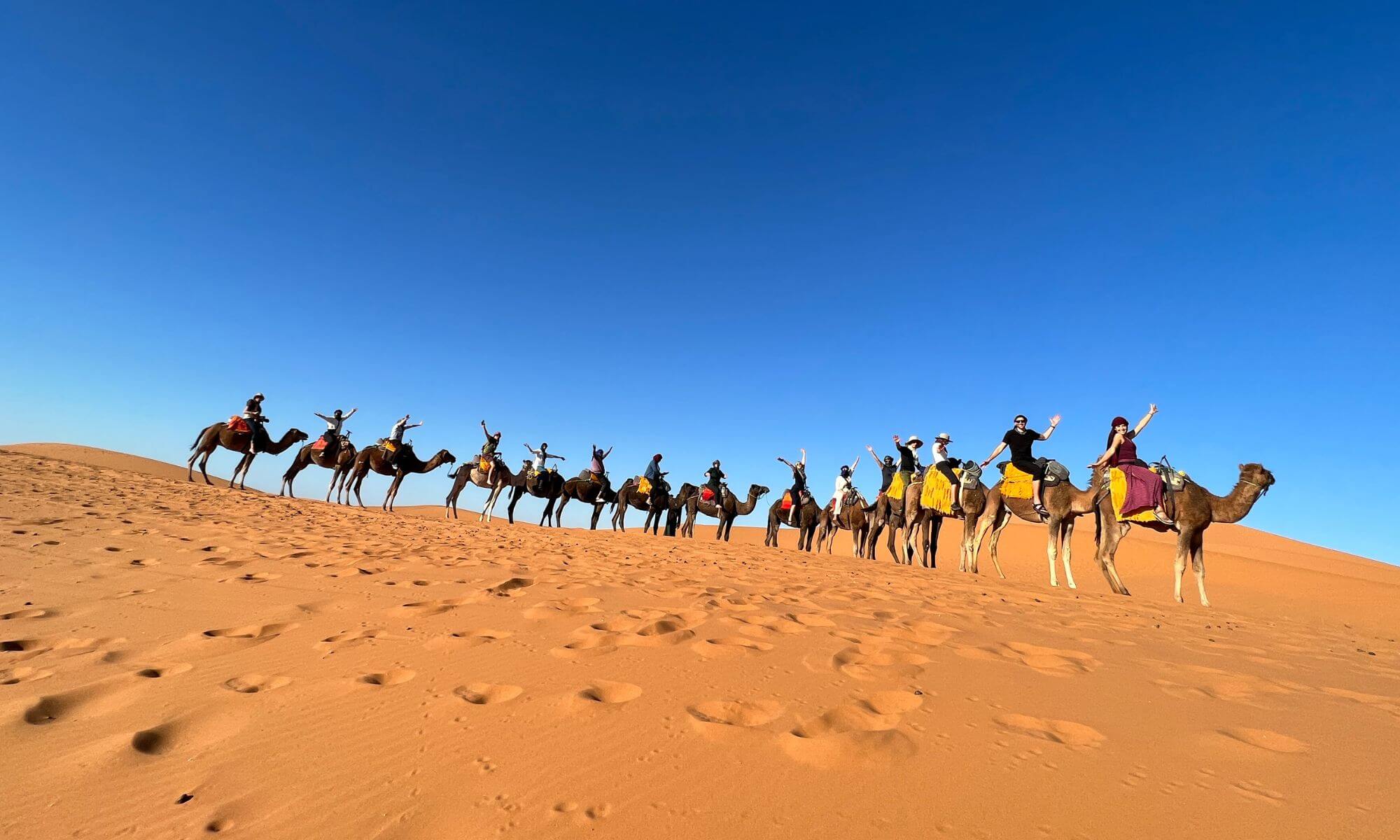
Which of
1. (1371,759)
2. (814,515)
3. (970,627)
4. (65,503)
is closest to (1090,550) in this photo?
(814,515)

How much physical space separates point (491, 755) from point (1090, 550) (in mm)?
30937

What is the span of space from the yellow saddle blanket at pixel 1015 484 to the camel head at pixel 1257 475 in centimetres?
325

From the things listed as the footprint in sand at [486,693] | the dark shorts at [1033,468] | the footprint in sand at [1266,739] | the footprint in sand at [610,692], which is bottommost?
the footprint in sand at [486,693]

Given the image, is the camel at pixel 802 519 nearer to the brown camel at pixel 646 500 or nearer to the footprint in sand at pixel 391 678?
the brown camel at pixel 646 500

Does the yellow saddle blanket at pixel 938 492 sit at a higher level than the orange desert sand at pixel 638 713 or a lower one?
higher

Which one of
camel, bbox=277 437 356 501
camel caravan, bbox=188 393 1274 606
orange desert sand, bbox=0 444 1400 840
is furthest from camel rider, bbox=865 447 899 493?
camel, bbox=277 437 356 501

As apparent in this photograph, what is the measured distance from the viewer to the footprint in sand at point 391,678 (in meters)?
3.22

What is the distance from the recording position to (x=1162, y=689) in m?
3.48

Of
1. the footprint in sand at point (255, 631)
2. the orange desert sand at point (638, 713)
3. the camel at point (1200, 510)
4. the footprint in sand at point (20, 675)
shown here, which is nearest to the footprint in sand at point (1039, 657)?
the orange desert sand at point (638, 713)

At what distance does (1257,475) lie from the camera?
9.90 metres

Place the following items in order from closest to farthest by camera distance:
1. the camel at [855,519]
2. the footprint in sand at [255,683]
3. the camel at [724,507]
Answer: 1. the footprint in sand at [255,683]
2. the camel at [855,519]
3. the camel at [724,507]

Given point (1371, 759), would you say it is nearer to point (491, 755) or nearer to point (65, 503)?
point (491, 755)

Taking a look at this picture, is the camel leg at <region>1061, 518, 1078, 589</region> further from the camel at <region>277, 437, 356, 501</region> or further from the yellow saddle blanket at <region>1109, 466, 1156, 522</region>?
the camel at <region>277, 437, 356, 501</region>

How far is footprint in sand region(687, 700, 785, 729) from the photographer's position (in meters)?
2.77
